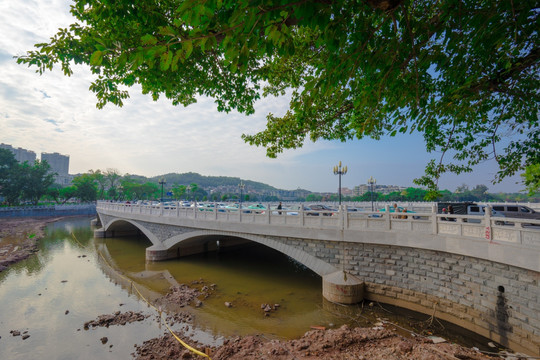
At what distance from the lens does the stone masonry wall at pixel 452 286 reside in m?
6.06

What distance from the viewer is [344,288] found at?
9062mm

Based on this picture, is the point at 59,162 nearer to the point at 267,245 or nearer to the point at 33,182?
the point at 33,182

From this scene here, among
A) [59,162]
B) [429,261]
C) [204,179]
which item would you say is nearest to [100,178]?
[429,261]

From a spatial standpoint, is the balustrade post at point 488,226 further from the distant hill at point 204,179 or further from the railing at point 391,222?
the distant hill at point 204,179

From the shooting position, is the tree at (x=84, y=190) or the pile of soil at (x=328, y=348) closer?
the pile of soil at (x=328, y=348)

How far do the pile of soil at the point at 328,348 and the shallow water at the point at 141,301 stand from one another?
29.6 inches

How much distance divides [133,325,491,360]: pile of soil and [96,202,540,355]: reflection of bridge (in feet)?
5.07

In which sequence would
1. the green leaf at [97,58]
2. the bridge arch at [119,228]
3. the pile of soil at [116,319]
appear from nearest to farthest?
the green leaf at [97,58]
the pile of soil at [116,319]
the bridge arch at [119,228]

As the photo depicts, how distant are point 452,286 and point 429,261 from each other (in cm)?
87

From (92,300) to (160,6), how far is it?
1197 cm

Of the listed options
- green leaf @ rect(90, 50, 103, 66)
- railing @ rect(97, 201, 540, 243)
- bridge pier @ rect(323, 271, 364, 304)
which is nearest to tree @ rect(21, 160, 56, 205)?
railing @ rect(97, 201, 540, 243)

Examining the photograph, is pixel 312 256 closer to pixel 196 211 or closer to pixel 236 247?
pixel 196 211

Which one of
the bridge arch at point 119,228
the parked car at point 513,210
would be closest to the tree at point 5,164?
the bridge arch at point 119,228

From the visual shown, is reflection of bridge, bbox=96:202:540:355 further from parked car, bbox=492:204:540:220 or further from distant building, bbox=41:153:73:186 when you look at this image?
distant building, bbox=41:153:73:186
